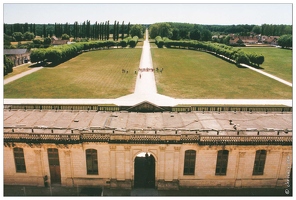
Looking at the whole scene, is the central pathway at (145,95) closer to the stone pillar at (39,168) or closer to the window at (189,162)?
the window at (189,162)

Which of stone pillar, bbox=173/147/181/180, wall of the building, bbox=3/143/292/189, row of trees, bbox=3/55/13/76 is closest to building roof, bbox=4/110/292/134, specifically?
wall of the building, bbox=3/143/292/189

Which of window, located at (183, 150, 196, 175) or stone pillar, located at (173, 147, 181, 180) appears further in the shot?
window, located at (183, 150, 196, 175)

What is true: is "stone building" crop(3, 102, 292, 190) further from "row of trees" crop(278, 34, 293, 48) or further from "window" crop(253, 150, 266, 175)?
"row of trees" crop(278, 34, 293, 48)

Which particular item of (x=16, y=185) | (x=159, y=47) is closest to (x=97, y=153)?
(x=16, y=185)

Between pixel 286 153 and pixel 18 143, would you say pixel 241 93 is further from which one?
pixel 18 143

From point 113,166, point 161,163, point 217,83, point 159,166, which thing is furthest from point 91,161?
point 217,83
